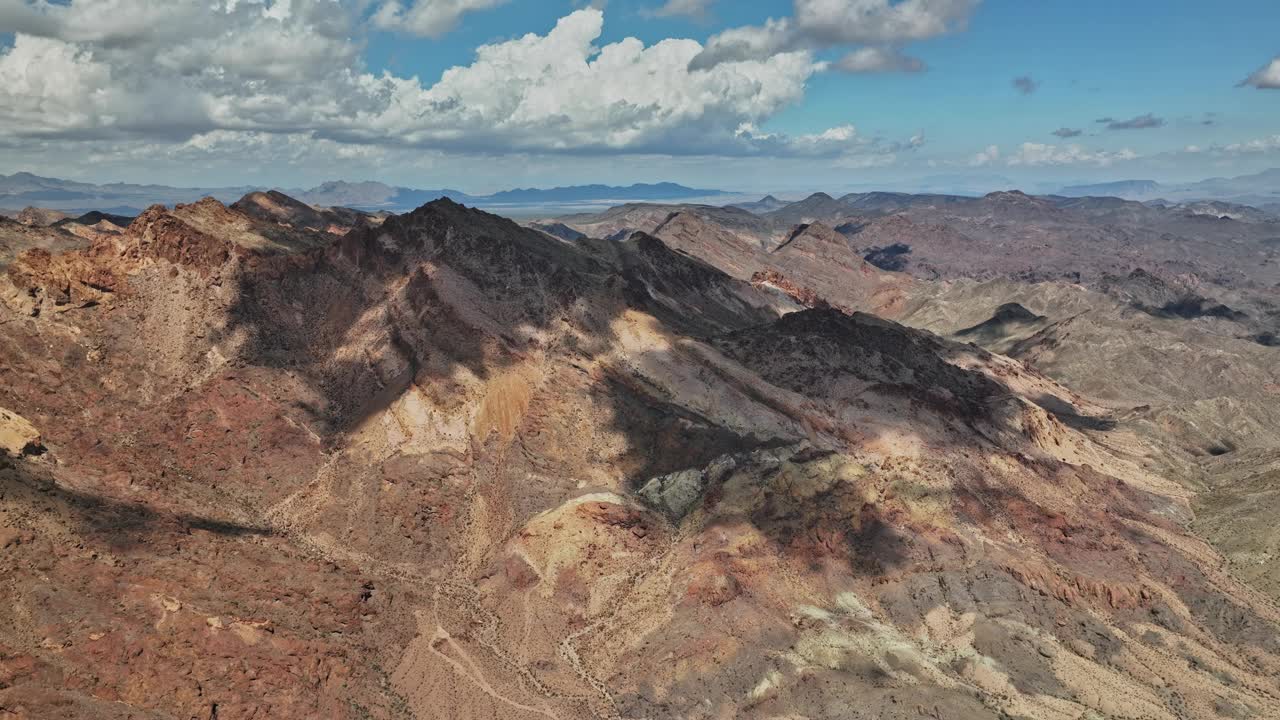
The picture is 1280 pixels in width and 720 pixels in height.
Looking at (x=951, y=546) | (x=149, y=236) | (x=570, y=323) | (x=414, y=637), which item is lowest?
(x=414, y=637)

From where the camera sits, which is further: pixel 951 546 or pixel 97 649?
pixel 951 546

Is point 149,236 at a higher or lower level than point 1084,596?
higher

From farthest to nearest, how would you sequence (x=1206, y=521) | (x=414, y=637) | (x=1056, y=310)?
(x=1056, y=310)
(x=1206, y=521)
(x=414, y=637)

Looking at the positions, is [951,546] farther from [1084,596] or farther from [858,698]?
[858,698]

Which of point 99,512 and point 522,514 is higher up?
point 99,512

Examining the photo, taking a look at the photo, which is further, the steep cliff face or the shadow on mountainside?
the shadow on mountainside

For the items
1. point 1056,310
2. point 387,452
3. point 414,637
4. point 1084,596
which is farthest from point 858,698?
point 1056,310

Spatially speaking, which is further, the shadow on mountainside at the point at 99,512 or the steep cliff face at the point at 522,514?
the shadow on mountainside at the point at 99,512

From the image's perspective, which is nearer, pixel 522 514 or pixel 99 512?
pixel 99 512
